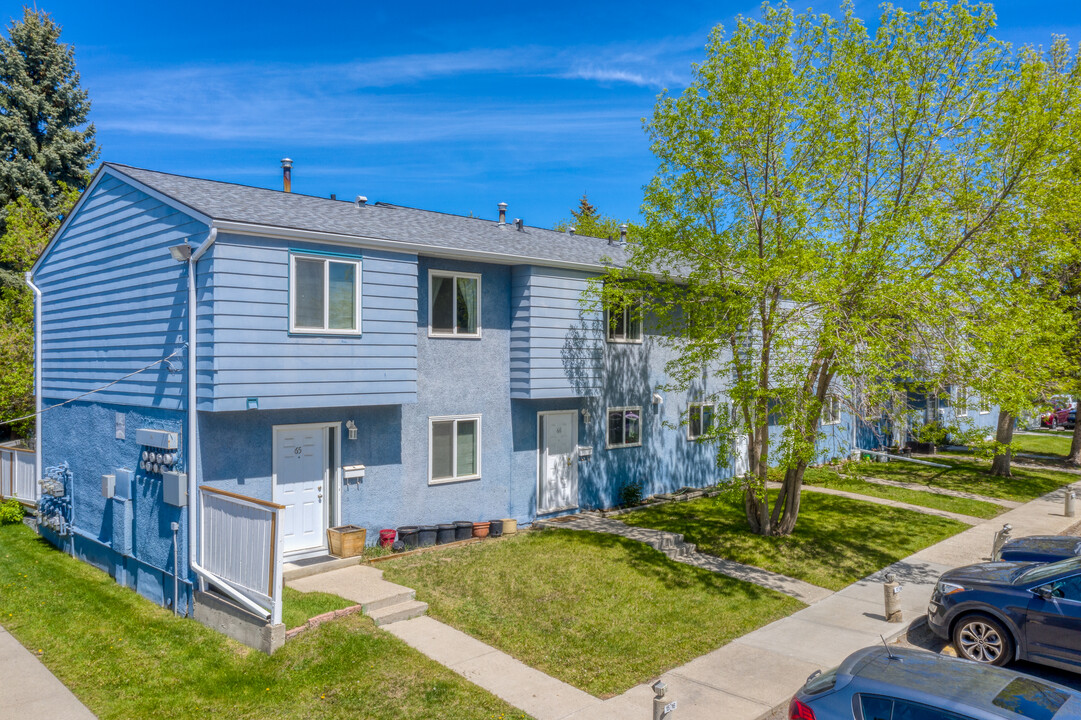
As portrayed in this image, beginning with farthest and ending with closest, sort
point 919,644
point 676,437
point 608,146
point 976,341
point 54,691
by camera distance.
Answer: point 608,146 → point 676,437 → point 976,341 → point 919,644 → point 54,691

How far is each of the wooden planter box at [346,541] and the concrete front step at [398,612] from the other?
2256 mm

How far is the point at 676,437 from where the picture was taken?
1862 centimetres

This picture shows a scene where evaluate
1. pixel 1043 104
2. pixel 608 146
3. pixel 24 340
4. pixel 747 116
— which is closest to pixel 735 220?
pixel 747 116

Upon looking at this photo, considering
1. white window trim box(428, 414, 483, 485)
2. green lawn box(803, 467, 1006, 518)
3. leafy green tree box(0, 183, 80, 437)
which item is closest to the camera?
white window trim box(428, 414, 483, 485)

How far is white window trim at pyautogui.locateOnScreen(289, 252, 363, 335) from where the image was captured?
10938 mm

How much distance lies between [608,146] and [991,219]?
1377cm

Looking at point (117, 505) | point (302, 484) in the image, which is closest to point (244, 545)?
point (302, 484)

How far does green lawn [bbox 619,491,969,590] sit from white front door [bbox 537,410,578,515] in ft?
4.84

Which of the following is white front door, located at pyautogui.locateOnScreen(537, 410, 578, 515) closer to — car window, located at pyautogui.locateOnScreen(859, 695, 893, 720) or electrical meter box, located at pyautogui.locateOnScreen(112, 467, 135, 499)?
electrical meter box, located at pyautogui.locateOnScreen(112, 467, 135, 499)

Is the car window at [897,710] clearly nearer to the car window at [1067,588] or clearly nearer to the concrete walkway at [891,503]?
the car window at [1067,588]

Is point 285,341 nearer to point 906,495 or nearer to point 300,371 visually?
point 300,371

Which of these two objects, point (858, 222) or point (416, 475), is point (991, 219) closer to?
point (858, 222)

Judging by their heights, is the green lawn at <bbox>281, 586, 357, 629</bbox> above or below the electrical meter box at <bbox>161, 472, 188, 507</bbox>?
below

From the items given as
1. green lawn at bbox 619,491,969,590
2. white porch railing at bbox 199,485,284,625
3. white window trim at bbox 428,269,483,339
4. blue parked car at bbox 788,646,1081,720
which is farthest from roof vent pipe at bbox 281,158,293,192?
blue parked car at bbox 788,646,1081,720
